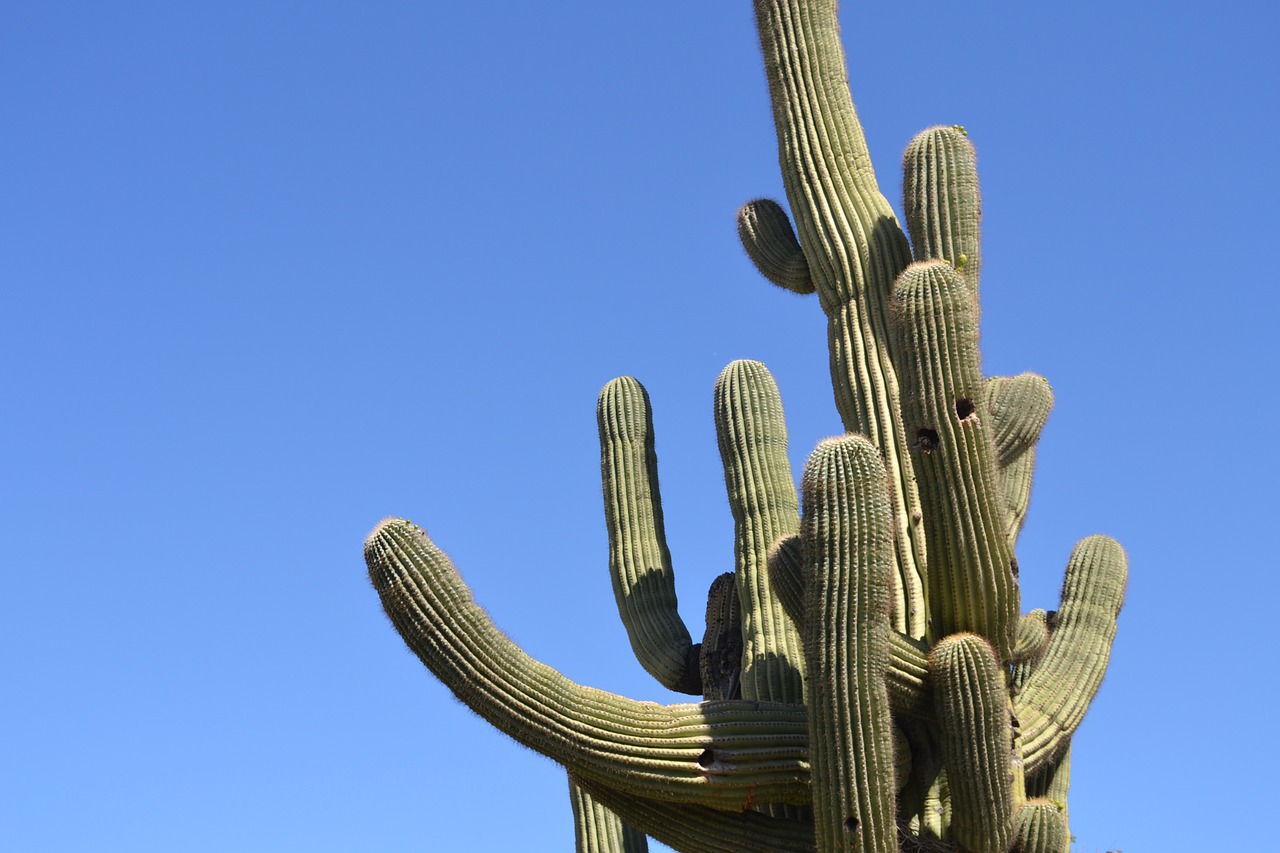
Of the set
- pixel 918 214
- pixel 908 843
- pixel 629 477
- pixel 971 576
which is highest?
pixel 918 214

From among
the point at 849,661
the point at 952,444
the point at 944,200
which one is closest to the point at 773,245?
the point at 944,200

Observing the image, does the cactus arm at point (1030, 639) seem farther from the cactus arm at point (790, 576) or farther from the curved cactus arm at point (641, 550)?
the curved cactus arm at point (641, 550)

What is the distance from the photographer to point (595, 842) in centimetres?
915

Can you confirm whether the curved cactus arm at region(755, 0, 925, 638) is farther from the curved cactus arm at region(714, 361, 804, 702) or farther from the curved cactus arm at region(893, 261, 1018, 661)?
the curved cactus arm at region(893, 261, 1018, 661)

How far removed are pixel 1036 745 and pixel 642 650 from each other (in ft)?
8.31

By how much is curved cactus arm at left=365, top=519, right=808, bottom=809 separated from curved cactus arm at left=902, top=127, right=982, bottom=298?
263 centimetres

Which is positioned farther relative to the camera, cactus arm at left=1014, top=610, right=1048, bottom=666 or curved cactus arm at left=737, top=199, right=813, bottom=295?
curved cactus arm at left=737, top=199, right=813, bottom=295

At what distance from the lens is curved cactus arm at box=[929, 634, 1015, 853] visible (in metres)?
7.15

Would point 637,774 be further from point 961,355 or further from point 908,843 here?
point 961,355

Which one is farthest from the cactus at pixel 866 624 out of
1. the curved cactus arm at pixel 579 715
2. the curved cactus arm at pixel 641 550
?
the curved cactus arm at pixel 641 550

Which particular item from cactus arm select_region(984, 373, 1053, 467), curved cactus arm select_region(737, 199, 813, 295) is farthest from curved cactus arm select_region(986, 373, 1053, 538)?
curved cactus arm select_region(737, 199, 813, 295)

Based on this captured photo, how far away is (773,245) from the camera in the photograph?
980cm

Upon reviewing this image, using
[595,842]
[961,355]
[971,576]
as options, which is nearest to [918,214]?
[961,355]

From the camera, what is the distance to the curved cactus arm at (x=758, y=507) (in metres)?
8.59
